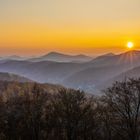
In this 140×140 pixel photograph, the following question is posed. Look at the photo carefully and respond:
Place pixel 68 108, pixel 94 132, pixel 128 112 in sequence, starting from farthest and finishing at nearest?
pixel 94 132 < pixel 68 108 < pixel 128 112

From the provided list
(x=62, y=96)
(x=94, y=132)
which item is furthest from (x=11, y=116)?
(x=94, y=132)

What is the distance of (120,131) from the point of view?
31.5m

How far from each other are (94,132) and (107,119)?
13.1 ft

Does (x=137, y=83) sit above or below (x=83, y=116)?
above

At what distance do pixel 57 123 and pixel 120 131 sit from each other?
13897 millimetres

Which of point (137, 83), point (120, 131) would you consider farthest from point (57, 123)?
point (137, 83)

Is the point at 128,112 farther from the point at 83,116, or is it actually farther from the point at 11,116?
the point at 11,116

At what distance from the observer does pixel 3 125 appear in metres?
43.8

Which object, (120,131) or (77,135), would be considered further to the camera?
(77,135)

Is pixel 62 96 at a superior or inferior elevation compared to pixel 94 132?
superior

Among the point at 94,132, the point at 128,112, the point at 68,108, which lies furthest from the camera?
the point at 94,132

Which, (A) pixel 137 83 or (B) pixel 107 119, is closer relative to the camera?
(A) pixel 137 83

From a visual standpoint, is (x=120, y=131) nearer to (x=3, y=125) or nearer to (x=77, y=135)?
(x=77, y=135)

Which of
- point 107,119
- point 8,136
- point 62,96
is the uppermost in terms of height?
point 62,96
